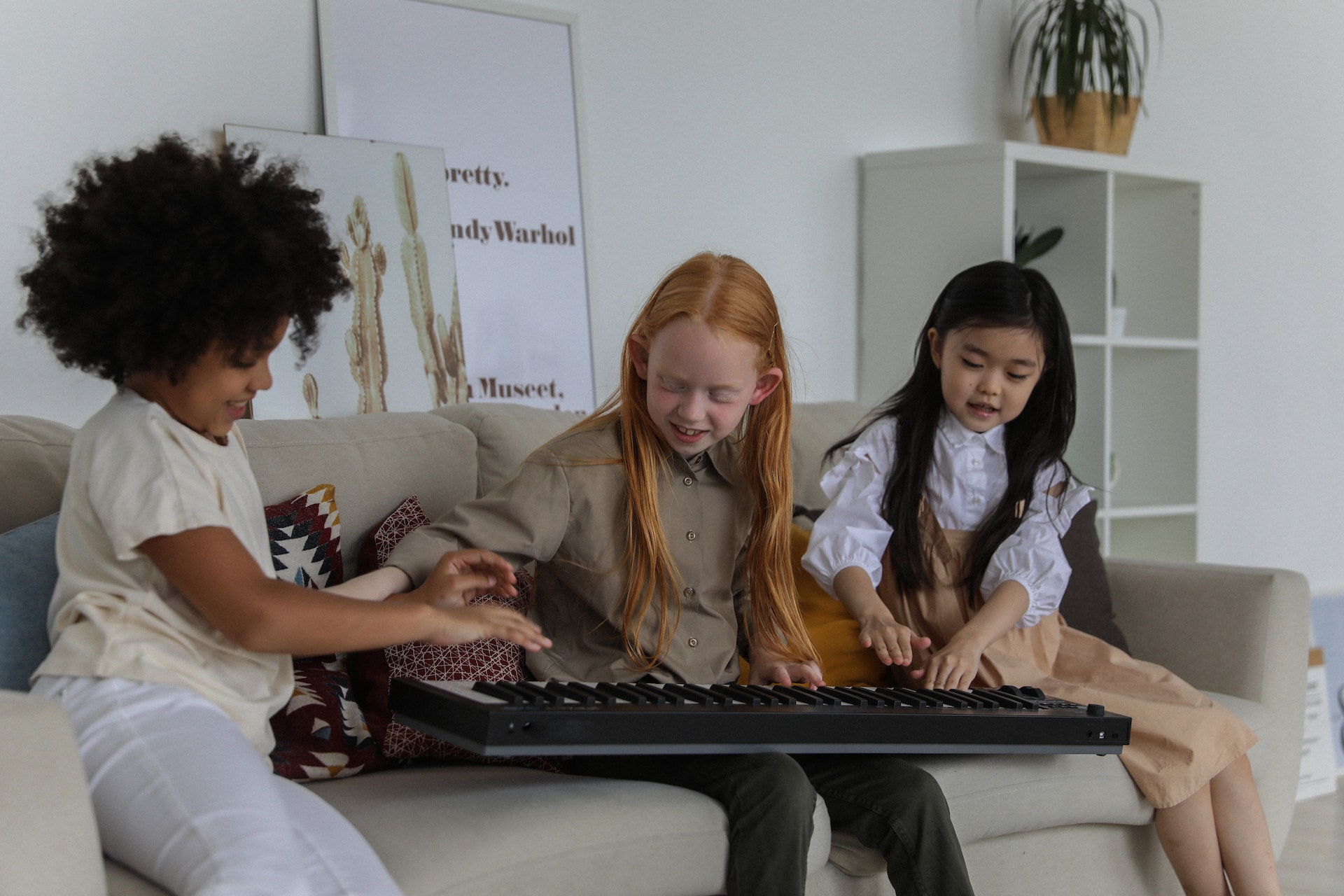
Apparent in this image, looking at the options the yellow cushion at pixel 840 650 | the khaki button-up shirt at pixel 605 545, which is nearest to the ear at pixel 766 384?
the khaki button-up shirt at pixel 605 545

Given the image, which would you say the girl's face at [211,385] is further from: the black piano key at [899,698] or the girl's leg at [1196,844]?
the girl's leg at [1196,844]

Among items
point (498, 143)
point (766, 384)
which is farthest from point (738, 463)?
point (498, 143)

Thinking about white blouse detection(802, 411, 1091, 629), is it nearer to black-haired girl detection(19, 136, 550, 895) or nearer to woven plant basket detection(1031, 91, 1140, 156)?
black-haired girl detection(19, 136, 550, 895)

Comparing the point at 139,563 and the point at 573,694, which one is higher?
the point at 139,563

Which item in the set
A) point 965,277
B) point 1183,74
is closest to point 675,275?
point 965,277

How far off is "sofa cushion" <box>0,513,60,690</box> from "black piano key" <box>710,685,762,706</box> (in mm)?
735

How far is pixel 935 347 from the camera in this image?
2.18 m

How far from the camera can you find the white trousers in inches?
43.1

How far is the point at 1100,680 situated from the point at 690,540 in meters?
0.70

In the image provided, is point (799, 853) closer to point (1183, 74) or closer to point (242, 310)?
point (242, 310)

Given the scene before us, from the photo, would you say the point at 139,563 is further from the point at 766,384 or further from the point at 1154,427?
the point at 1154,427

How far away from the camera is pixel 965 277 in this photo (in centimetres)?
215

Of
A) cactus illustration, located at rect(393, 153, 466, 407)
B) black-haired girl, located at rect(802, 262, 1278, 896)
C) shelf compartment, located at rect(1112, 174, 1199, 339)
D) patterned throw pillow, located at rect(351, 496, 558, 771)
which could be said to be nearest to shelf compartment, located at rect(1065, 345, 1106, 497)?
shelf compartment, located at rect(1112, 174, 1199, 339)

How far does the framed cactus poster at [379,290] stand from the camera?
7.45ft
